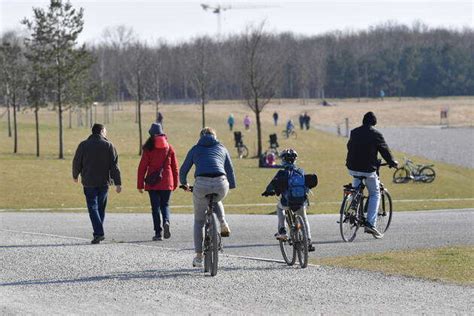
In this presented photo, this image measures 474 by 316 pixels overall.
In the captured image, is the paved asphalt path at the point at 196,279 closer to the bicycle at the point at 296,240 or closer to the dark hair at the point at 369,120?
the bicycle at the point at 296,240

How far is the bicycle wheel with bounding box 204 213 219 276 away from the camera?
463 inches

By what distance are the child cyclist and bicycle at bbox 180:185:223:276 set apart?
974 millimetres

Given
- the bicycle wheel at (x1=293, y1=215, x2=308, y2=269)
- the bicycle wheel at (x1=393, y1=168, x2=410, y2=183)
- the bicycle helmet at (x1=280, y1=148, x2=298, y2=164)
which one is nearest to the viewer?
the bicycle wheel at (x1=293, y1=215, x2=308, y2=269)

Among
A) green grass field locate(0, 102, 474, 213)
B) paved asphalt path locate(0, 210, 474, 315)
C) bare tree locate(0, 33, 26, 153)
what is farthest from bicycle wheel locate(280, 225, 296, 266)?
bare tree locate(0, 33, 26, 153)

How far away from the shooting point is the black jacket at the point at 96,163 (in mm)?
15633

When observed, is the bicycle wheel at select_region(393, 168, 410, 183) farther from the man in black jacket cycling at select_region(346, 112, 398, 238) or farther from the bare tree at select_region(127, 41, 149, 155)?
the man in black jacket cycling at select_region(346, 112, 398, 238)

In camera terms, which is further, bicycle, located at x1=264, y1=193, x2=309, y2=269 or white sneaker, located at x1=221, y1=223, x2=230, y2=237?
bicycle, located at x1=264, y1=193, x2=309, y2=269

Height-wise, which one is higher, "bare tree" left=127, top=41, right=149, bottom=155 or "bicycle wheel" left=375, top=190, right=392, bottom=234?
"bare tree" left=127, top=41, right=149, bottom=155

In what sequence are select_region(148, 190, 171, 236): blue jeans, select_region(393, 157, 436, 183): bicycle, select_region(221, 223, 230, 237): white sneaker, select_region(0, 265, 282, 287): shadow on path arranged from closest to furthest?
select_region(0, 265, 282, 287): shadow on path
select_region(221, 223, 230, 237): white sneaker
select_region(148, 190, 171, 236): blue jeans
select_region(393, 157, 436, 183): bicycle

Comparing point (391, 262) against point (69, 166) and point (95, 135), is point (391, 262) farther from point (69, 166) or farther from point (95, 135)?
point (69, 166)

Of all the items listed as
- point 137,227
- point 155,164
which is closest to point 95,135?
point 155,164

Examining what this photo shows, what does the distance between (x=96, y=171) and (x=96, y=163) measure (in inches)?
4.9

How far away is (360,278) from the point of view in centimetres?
1148

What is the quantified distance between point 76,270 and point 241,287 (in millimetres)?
2511
